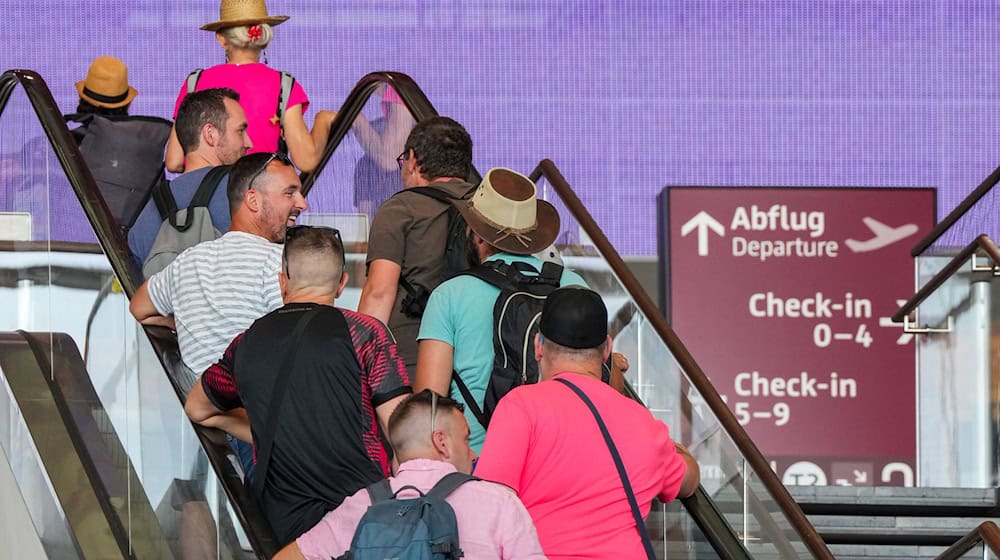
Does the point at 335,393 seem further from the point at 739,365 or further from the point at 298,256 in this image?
the point at 739,365

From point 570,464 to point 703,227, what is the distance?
694 centimetres

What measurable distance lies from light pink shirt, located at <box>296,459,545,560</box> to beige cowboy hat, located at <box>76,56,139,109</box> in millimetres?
3311

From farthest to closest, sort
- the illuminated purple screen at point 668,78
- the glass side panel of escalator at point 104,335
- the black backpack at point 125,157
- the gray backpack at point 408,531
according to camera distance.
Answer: the illuminated purple screen at point 668,78 < the black backpack at point 125,157 < the glass side panel of escalator at point 104,335 < the gray backpack at point 408,531

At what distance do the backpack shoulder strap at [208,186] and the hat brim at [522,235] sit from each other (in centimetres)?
83

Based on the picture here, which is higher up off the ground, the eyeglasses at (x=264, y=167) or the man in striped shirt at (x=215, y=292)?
the eyeglasses at (x=264, y=167)

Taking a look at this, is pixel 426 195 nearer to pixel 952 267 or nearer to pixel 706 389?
pixel 706 389

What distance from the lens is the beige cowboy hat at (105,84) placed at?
656 centimetres

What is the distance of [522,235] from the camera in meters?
4.67

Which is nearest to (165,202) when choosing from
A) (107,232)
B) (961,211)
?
(107,232)

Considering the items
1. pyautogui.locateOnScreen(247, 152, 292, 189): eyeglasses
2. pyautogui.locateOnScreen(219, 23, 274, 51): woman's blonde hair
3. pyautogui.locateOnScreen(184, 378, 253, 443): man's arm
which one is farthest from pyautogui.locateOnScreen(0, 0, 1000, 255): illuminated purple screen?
pyautogui.locateOnScreen(184, 378, 253, 443): man's arm

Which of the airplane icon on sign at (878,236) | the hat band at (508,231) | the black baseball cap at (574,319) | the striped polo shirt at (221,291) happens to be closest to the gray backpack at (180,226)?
the striped polo shirt at (221,291)

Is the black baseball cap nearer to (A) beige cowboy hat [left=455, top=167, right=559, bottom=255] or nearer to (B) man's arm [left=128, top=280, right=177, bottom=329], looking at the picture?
(A) beige cowboy hat [left=455, top=167, right=559, bottom=255]

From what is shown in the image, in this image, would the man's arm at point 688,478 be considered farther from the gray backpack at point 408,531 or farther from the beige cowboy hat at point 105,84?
the beige cowboy hat at point 105,84

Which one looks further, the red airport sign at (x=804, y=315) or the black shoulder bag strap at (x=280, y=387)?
the red airport sign at (x=804, y=315)
